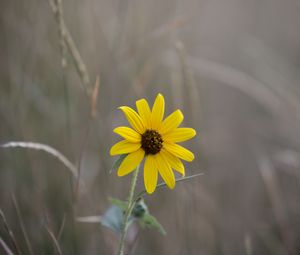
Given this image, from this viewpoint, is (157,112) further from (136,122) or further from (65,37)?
(65,37)

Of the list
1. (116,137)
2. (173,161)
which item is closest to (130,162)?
(173,161)

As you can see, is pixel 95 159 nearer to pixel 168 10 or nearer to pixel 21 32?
pixel 21 32

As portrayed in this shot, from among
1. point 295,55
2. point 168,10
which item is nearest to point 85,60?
point 168,10

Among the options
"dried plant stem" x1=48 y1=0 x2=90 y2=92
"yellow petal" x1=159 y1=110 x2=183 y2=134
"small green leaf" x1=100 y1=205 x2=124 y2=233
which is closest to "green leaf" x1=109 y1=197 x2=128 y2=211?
"small green leaf" x1=100 y1=205 x2=124 y2=233

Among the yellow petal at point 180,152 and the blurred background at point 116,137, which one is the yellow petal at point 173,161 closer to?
the yellow petal at point 180,152

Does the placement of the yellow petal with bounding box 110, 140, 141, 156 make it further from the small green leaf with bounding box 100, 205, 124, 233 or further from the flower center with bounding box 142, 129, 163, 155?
the small green leaf with bounding box 100, 205, 124, 233

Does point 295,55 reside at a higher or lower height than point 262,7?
lower

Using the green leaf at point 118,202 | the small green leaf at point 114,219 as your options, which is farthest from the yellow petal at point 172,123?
the small green leaf at point 114,219
